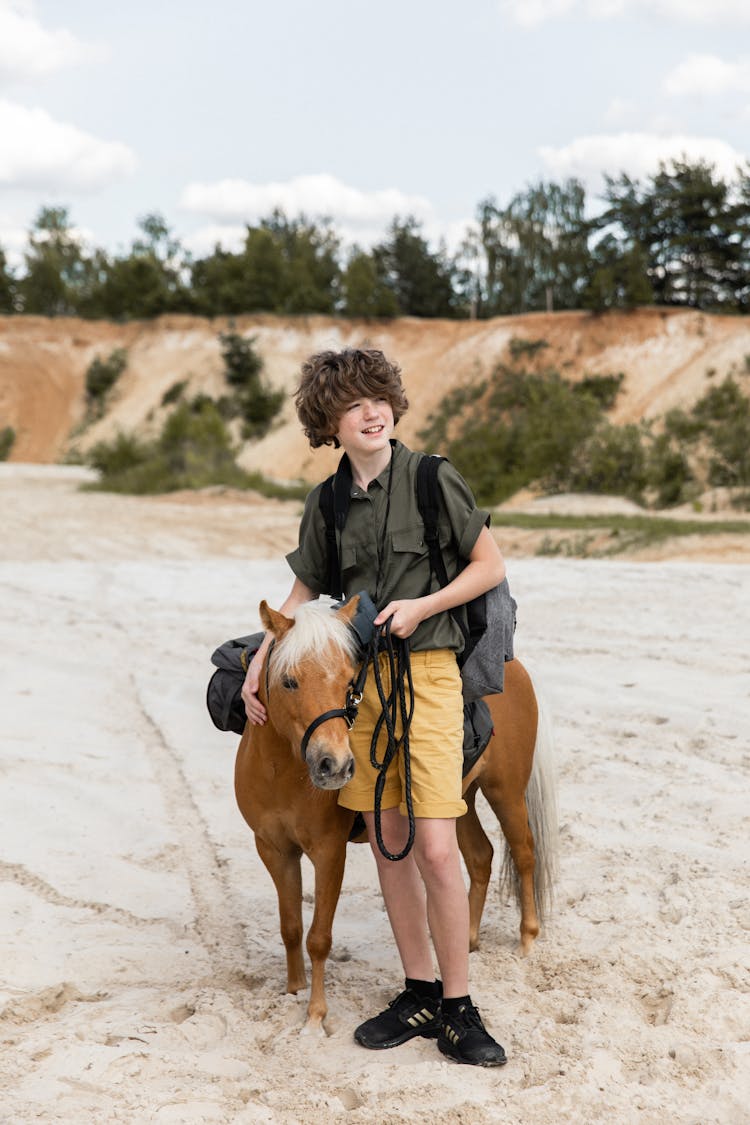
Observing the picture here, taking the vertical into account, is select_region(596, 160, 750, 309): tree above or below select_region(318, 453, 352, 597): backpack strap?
above

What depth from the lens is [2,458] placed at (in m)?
A: 46.3

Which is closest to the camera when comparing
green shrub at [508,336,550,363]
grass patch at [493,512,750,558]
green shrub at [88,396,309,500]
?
grass patch at [493,512,750,558]

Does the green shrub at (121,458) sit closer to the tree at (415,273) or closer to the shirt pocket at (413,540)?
the tree at (415,273)

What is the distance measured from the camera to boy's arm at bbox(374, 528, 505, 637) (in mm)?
2898

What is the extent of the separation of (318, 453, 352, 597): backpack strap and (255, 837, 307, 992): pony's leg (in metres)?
0.91

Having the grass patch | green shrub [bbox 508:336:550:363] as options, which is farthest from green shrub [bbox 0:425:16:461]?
the grass patch

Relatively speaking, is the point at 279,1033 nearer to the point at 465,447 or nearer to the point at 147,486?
the point at 147,486

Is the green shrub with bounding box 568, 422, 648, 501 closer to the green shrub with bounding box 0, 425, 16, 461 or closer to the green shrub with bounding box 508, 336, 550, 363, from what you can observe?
the green shrub with bounding box 508, 336, 550, 363

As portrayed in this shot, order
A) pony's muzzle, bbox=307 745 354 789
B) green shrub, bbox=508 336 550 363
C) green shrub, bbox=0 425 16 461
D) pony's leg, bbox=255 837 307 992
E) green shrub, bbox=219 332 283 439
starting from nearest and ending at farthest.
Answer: pony's muzzle, bbox=307 745 354 789 < pony's leg, bbox=255 837 307 992 < green shrub, bbox=508 336 550 363 < green shrub, bbox=219 332 283 439 < green shrub, bbox=0 425 16 461

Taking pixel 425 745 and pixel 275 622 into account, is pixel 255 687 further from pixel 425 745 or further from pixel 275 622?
pixel 425 745

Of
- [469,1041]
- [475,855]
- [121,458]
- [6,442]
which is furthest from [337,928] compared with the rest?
[6,442]

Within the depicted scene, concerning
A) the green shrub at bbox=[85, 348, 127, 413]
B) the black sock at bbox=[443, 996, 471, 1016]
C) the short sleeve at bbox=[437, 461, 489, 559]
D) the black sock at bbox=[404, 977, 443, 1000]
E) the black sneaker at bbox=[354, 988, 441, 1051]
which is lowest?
the black sneaker at bbox=[354, 988, 441, 1051]

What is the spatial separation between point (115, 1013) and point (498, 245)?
41.6m

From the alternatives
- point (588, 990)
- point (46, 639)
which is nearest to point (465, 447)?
point (46, 639)
